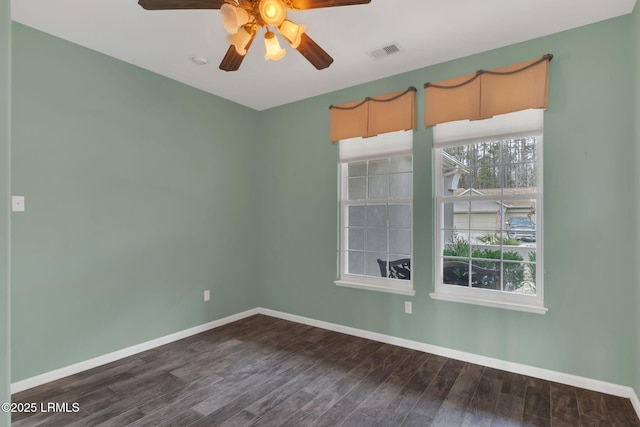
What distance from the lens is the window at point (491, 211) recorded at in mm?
2789

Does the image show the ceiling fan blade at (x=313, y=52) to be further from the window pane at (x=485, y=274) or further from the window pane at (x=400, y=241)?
the window pane at (x=485, y=274)

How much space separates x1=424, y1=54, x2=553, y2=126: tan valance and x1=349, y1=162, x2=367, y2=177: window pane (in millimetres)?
886

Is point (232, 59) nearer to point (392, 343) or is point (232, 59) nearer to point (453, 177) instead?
point (453, 177)

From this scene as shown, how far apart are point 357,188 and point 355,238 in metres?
0.59

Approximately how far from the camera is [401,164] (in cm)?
351

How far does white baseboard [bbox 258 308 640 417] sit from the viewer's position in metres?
2.42

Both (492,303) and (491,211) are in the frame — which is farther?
(491,211)

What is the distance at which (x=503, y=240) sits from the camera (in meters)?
2.92

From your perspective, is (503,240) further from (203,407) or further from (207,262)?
(207,262)

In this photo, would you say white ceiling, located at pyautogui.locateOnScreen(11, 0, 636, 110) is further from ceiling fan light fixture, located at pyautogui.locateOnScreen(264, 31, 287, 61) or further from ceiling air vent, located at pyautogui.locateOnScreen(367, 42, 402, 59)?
ceiling fan light fixture, located at pyautogui.locateOnScreen(264, 31, 287, 61)

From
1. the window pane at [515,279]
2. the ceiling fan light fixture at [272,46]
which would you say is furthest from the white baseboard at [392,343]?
the ceiling fan light fixture at [272,46]

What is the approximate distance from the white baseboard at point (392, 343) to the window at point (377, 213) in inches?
20.5

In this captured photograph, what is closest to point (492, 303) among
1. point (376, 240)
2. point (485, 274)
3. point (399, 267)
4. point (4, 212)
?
point (485, 274)

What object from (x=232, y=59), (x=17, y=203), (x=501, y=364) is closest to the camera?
(x=232, y=59)
